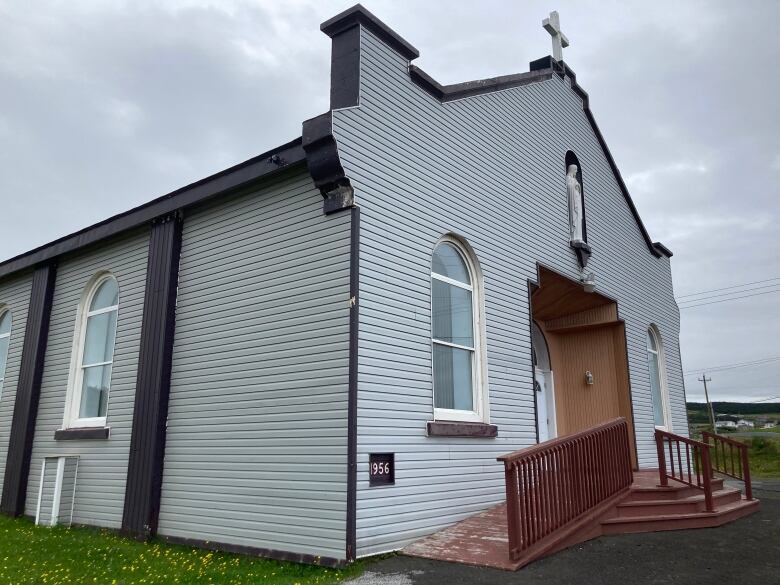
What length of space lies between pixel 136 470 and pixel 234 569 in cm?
282

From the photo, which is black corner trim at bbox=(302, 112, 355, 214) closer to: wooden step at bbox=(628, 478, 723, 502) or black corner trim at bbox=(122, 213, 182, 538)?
black corner trim at bbox=(122, 213, 182, 538)

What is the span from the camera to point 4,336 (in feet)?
44.1

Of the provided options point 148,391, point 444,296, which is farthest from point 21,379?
A: point 444,296

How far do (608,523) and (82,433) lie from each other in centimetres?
755

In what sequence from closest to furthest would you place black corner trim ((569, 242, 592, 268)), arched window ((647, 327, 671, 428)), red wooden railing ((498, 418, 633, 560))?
red wooden railing ((498, 418, 633, 560)) → black corner trim ((569, 242, 592, 268)) → arched window ((647, 327, 671, 428))

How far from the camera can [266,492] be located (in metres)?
7.33

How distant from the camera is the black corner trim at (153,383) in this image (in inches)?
336

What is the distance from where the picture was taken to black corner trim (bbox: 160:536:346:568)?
6484 millimetres

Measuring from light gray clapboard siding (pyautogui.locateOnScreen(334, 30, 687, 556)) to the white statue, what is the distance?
281mm

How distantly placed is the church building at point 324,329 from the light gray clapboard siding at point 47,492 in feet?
0.15

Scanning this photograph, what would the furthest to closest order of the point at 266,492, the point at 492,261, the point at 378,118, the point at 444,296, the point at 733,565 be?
the point at 492,261, the point at 444,296, the point at 378,118, the point at 266,492, the point at 733,565

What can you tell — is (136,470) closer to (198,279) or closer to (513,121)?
(198,279)

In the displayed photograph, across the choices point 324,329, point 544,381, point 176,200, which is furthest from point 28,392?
point 544,381

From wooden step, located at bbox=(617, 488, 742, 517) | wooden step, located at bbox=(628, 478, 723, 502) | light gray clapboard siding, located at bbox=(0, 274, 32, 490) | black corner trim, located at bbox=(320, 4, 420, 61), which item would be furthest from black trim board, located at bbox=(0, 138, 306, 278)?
wooden step, located at bbox=(628, 478, 723, 502)
